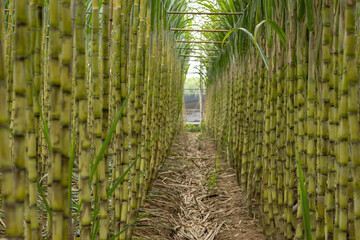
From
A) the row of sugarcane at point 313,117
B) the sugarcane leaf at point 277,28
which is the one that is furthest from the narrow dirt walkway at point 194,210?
the sugarcane leaf at point 277,28

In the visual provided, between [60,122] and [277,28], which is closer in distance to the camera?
[60,122]

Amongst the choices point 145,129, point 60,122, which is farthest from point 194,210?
point 60,122

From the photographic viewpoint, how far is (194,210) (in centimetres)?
208

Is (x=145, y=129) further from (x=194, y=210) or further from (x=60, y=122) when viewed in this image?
(x=60, y=122)

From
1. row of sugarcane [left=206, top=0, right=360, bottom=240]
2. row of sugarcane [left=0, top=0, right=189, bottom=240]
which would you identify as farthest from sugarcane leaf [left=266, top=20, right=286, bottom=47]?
row of sugarcane [left=0, top=0, right=189, bottom=240]

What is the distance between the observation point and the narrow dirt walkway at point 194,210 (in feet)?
5.23

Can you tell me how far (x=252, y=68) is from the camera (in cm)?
202

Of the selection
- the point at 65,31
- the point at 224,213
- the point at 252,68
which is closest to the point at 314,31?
the point at 65,31

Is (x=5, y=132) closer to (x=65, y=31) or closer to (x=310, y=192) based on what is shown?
(x=65, y=31)

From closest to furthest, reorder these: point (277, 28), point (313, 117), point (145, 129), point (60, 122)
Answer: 1. point (60, 122)
2. point (313, 117)
3. point (277, 28)
4. point (145, 129)

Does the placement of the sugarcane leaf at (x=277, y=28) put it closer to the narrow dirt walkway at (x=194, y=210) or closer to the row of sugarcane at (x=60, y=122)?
the row of sugarcane at (x=60, y=122)

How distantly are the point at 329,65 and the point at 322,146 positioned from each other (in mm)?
Result: 210

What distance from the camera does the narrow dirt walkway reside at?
1.59m

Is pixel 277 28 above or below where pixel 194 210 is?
above
